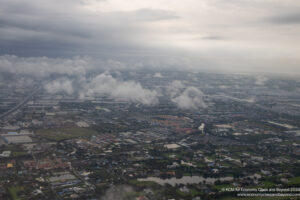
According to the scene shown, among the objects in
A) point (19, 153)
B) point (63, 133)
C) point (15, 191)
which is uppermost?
point (19, 153)

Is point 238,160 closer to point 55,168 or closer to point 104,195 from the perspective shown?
point 104,195

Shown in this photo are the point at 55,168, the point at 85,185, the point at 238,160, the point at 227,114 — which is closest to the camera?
the point at 85,185

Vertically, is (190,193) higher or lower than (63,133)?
lower

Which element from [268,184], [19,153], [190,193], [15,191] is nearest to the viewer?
[15,191]

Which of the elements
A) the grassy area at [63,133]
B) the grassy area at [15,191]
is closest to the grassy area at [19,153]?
the grassy area at [63,133]

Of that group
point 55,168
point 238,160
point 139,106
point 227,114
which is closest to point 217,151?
point 238,160

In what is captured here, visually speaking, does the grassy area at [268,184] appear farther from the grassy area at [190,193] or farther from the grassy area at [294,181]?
the grassy area at [190,193]

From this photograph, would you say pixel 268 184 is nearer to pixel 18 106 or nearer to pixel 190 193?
pixel 190 193

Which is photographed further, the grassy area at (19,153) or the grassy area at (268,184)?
the grassy area at (19,153)

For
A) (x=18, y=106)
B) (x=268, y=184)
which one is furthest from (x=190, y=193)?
(x=18, y=106)
